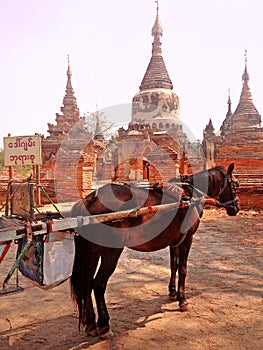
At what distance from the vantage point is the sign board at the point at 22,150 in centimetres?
1062

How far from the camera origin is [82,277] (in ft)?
10.3

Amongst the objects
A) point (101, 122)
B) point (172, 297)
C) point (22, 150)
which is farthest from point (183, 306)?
point (101, 122)

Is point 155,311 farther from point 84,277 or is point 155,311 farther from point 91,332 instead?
point 84,277

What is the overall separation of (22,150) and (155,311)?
8631 mm

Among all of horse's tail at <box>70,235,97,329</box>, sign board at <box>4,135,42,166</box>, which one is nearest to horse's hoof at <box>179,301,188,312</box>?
horse's tail at <box>70,235,97,329</box>

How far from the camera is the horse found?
3143 mm

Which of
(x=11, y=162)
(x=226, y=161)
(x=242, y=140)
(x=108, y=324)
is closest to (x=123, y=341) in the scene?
(x=108, y=324)

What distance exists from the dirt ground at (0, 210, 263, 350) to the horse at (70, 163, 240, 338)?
0.74 ft

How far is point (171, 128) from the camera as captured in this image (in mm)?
38000

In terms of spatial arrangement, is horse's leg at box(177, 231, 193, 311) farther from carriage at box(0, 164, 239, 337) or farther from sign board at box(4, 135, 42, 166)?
sign board at box(4, 135, 42, 166)

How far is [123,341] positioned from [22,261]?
131 cm

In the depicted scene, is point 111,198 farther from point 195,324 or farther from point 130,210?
point 195,324

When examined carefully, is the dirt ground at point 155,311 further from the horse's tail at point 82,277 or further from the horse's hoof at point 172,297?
the horse's tail at point 82,277

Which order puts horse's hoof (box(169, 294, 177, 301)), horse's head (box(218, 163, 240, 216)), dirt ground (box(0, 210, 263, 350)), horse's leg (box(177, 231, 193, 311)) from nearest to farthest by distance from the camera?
dirt ground (box(0, 210, 263, 350))
horse's leg (box(177, 231, 193, 311))
horse's hoof (box(169, 294, 177, 301))
horse's head (box(218, 163, 240, 216))
